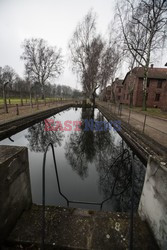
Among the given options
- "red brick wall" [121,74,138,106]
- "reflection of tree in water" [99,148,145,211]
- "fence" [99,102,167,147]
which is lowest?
"reflection of tree in water" [99,148,145,211]

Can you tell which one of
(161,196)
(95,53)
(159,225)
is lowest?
(159,225)

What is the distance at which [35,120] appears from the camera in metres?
10.1

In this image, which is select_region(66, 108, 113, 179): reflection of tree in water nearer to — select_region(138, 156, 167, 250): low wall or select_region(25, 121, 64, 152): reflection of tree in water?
select_region(25, 121, 64, 152): reflection of tree in water

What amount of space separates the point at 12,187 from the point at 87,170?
3.14m

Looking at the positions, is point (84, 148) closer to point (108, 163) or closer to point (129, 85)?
point (108, 163)

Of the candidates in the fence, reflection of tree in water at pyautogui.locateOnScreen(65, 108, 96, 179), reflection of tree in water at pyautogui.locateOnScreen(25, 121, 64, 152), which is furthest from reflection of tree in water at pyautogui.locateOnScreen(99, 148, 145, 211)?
reflection of tree in water at pyautogui.locateOnScreen(25, 121, 64, 152)

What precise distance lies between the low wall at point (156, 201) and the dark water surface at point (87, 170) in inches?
35.9

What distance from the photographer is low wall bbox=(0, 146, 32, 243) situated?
130 cm

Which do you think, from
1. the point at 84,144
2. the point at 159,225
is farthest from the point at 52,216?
the point at 84,144

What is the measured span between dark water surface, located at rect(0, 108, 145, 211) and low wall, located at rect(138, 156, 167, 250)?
91 centimetres

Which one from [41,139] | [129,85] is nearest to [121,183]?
[41,139]

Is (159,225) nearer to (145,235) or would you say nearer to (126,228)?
(145,235)

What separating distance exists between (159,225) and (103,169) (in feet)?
9.90

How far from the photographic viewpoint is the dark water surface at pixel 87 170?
122 inches
